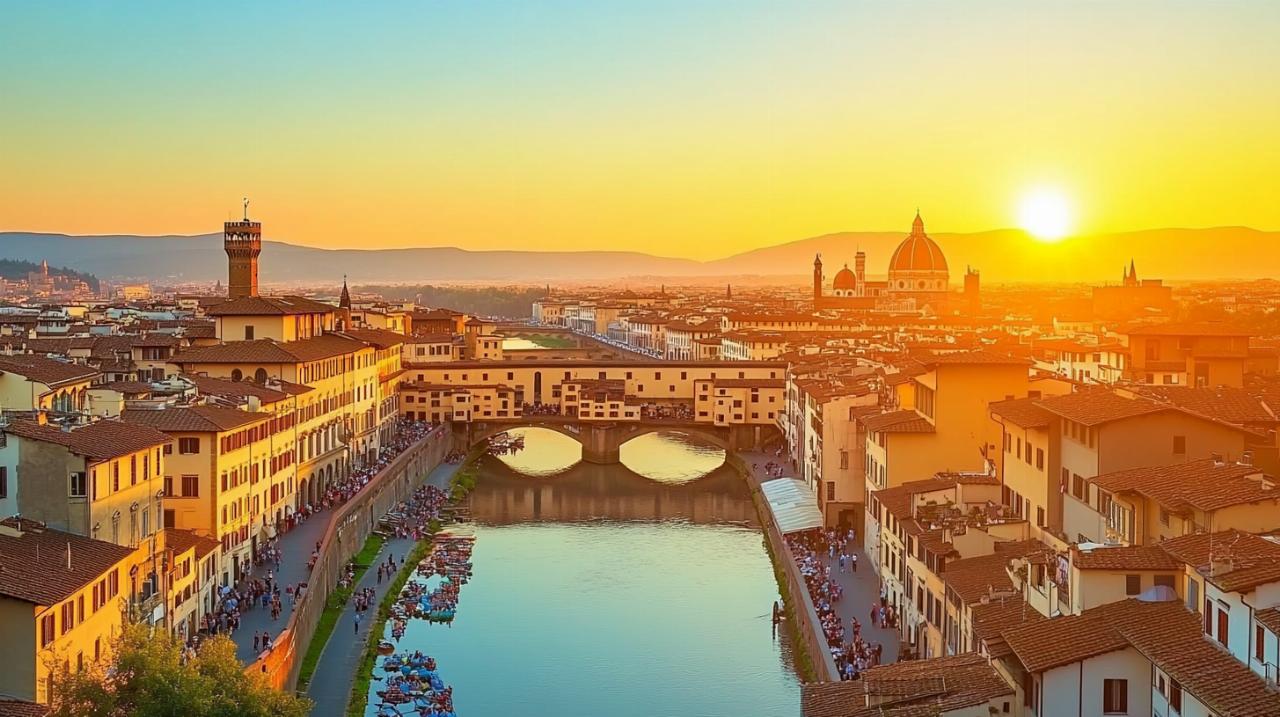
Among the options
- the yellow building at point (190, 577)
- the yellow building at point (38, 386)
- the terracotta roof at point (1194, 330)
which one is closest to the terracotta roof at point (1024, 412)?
the terracotta roof at point (1194, 330)

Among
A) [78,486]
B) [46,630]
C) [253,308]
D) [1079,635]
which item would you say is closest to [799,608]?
[78,486]

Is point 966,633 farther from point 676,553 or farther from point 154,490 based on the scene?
point 676,553

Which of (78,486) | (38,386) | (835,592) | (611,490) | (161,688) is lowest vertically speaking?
(611,490)

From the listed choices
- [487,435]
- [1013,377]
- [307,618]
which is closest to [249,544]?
[307,618]

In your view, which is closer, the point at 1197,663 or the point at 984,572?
the point at 1197,663

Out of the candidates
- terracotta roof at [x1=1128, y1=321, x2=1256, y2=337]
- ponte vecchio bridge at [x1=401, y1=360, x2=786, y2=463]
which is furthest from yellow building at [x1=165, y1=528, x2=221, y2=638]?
ponte vecchio bridge at [x1=401, y1=360, x2=786, y2=463]

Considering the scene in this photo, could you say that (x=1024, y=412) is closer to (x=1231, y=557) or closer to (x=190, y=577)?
(x=1231, y=557)

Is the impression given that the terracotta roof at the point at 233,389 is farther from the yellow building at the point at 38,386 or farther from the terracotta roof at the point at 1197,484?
the terracotta roof at the point at 1197,484
